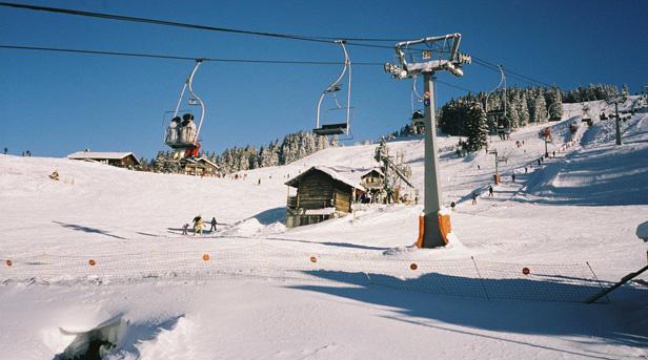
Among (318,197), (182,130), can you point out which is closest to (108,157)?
(318,197)

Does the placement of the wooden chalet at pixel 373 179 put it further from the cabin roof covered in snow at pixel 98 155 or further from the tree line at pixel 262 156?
the tree line at pixel 262 156

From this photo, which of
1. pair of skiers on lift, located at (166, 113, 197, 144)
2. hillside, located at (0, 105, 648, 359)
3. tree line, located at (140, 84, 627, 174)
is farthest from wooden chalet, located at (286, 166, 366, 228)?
tree line, located at (140, 84, 627, 174)

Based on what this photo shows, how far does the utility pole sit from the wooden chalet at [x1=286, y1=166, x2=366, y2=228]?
18488 millimetres

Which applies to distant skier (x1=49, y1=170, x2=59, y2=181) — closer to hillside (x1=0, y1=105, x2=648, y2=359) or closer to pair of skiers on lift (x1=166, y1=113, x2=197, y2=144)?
hillside (x1=0, y1=105, x2=648, y2=359)

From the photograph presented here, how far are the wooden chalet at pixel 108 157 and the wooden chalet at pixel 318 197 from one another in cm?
5743

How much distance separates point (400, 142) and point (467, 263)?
400 ft

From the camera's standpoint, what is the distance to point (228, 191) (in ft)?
180

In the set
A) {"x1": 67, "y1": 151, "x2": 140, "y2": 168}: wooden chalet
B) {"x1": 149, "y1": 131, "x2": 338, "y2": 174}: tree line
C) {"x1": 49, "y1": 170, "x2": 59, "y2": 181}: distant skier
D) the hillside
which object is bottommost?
the hillside

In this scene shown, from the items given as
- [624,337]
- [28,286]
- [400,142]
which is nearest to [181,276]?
[28,286]

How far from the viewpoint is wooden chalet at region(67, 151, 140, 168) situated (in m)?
83.0

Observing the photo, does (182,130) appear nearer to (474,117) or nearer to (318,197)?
(318,197)

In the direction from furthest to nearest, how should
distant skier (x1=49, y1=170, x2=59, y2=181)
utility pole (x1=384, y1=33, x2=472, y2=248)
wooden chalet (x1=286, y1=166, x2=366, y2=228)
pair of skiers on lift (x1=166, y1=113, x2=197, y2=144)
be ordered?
distant skier (x1=49, y1=170, x2=59, y2=181)
wooden chalet (x1=286, y1=166, x2=366, y2=228)
utility pole (x1=384, y1=33, x2=472, y2=248)
pair of skiers on lift (x1=166, y1=113, x2=197, y2=144)

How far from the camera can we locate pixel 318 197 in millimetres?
38875

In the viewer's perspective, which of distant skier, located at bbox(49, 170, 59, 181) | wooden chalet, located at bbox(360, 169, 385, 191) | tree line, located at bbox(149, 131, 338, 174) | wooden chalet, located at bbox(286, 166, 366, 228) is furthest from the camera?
tree line, located at bbox(149, 131, 338, 174)
